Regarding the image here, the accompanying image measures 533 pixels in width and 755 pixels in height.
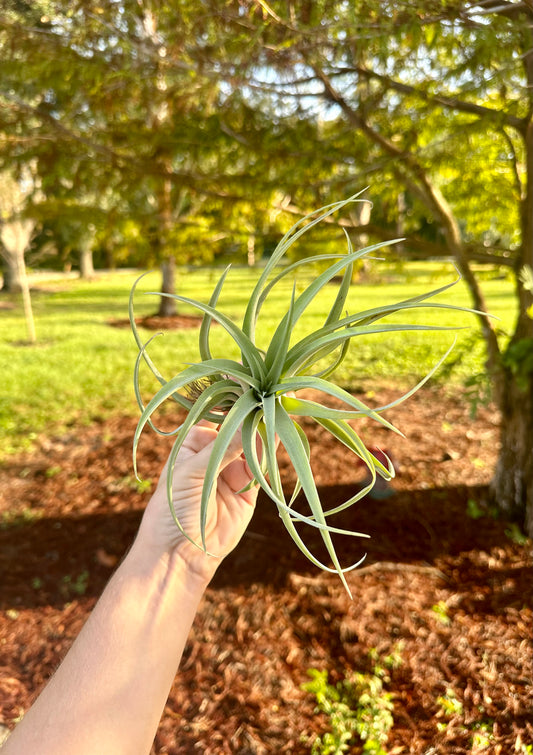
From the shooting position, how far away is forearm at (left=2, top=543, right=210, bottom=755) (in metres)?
1.23

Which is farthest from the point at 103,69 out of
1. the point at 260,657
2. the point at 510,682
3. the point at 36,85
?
the point at 510,682

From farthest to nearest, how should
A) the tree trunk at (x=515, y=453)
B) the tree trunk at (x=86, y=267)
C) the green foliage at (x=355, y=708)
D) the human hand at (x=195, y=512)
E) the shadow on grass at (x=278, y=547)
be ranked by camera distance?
the tree trunk at (x=86, y=267) → the tree trunk at (x=515, y=453) → the shadow on grass at (x=278, y=547) → the green foliage at (x=355, y=708) → the human hand at (x=195, y=512)

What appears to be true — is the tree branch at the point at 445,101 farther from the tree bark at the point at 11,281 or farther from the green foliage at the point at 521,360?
the tree bark at the point at 11,281

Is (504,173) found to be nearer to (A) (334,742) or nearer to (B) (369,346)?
(A) (334,742)

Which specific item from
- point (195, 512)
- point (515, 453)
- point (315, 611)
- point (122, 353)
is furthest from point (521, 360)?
point (122, 353)

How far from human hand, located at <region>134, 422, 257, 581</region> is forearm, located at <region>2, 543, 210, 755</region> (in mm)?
58

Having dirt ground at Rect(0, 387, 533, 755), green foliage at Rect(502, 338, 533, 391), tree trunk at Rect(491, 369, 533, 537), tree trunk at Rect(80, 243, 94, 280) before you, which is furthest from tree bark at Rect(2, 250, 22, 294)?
green foliage at Rect(502, 338, 533, 391)

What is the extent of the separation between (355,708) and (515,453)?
6.94 feet

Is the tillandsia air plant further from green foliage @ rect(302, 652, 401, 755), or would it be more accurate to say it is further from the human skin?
green foliage @ rect(302, 652, 401, 755)

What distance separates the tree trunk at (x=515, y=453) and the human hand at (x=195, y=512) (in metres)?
2.57

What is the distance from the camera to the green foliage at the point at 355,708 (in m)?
2.45

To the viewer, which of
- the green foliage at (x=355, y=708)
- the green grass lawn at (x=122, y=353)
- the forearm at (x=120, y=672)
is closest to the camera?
the forearm at (x=120, y=672)

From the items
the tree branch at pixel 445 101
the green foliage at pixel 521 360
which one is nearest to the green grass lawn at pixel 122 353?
the green foliage at pixel 521 360

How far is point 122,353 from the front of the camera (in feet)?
33.8
